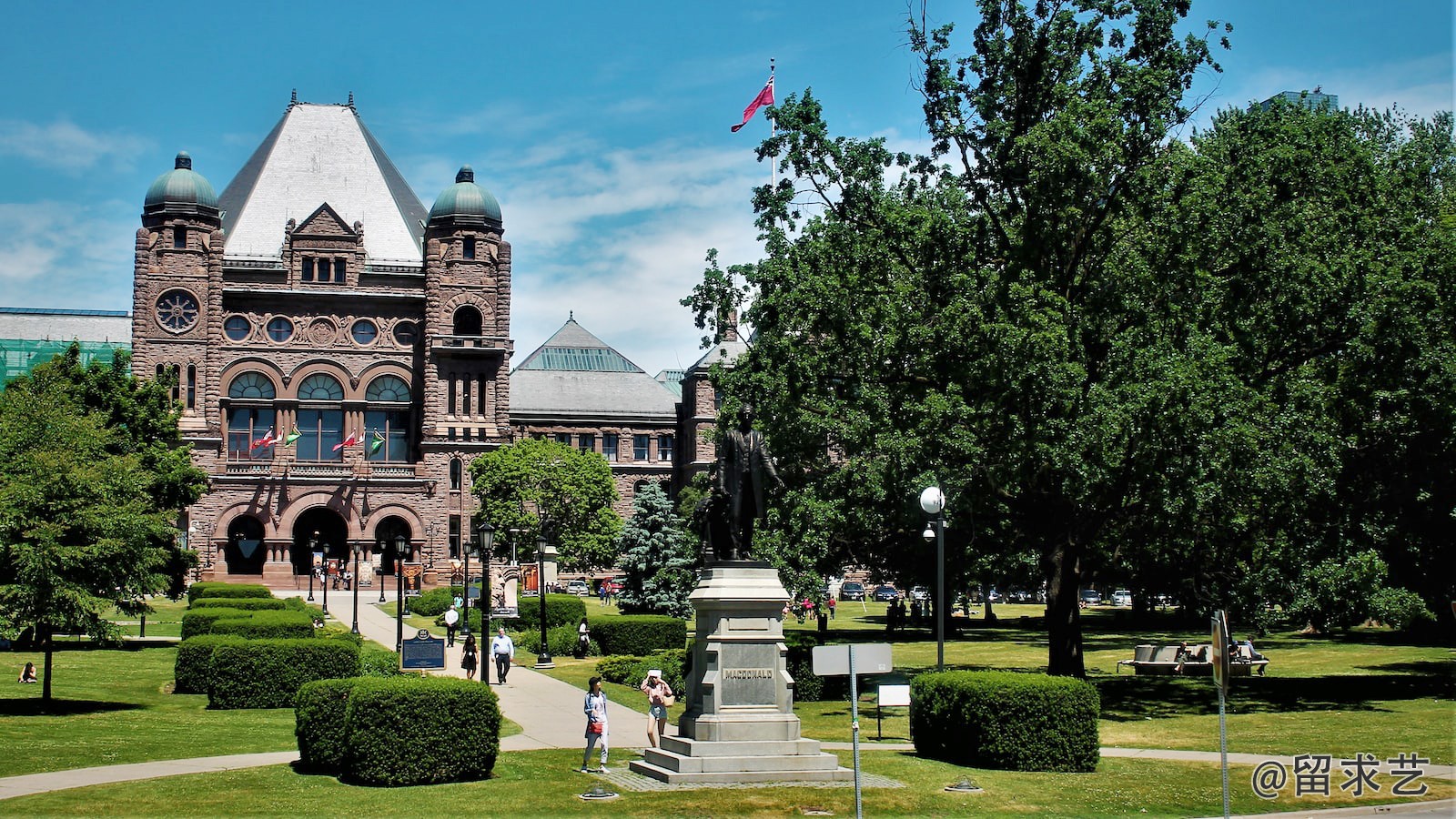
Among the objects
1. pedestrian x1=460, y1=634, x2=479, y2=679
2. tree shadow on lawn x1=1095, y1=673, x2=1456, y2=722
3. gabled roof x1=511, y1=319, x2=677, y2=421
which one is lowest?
tree shadow on lawn x1=1095, y1=673, x2=1456, y2=722

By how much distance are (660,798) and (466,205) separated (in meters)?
78.2

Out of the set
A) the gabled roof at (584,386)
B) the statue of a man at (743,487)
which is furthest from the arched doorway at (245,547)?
the statue of a man at (743,487)

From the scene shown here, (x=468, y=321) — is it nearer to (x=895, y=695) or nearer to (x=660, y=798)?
(x=895, y=695)

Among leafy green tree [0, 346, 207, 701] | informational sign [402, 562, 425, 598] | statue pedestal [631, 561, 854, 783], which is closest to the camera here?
statue pedestal [631, 561, 854, 783]

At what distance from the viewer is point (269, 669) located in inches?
1178

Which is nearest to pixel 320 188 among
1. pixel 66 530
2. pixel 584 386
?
pixel 584 386

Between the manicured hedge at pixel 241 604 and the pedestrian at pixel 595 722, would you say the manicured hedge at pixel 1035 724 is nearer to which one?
the pedestrian at pixel 595 722

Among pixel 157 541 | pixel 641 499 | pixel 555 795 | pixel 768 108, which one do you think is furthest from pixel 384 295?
pixel 555 795

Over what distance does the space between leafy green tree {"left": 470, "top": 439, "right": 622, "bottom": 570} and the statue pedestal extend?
57.3 meters

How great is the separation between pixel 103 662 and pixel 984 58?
28316 millimetres

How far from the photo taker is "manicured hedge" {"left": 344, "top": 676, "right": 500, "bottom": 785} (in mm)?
18719

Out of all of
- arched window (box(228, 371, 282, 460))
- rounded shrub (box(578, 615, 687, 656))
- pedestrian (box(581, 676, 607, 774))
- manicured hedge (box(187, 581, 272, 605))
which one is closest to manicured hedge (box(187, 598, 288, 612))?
manicured hedge (box(187, 581, 272, 605))

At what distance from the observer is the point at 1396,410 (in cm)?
3044

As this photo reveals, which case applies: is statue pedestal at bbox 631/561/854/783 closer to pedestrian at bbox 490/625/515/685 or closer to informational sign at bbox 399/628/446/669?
informational sign at bbox 399/628/446/669
